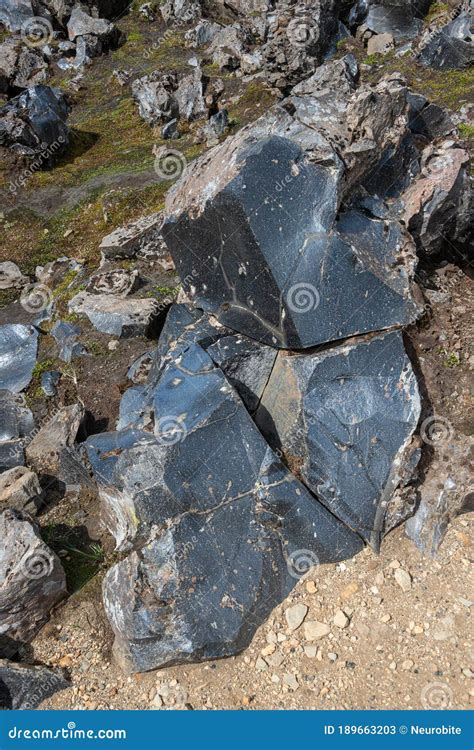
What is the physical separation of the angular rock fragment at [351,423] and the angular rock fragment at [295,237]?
0.76 feet

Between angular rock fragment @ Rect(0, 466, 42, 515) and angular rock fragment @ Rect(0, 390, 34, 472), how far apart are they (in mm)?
349

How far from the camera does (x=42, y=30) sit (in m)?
17.0

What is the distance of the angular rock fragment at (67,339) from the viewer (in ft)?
22.1

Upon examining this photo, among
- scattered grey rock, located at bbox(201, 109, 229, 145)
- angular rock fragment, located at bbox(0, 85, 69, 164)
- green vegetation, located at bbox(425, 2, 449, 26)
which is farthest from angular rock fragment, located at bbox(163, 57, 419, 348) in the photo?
green vegetation, located at bbox(425, 2, 449, 26)

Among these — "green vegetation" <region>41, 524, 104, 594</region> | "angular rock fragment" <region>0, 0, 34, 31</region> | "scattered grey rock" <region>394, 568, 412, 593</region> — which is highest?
"angular rock fragment" <region>0, 0, 34, 31</region>

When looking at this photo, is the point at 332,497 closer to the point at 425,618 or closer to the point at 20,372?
the point at 425,618

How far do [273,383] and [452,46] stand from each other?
9175mm

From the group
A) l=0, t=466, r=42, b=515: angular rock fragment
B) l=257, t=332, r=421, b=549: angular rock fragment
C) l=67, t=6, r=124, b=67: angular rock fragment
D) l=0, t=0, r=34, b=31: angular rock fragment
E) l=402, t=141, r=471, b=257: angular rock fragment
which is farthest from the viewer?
l=0, t=0, r=34, b=31: angular rock fragment

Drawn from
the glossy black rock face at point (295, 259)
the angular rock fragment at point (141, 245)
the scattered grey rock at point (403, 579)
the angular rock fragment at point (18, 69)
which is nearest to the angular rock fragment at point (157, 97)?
the angular rock fragment at point (18, 69)

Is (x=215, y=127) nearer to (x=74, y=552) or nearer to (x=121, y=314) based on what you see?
(x=121, y=314)

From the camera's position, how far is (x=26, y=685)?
155 inches

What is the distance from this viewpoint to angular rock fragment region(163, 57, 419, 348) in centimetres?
473

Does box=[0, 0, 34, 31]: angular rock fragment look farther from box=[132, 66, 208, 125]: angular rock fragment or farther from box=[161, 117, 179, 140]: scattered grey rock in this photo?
box=[161, 117, 179, 140]: scattered grey rock

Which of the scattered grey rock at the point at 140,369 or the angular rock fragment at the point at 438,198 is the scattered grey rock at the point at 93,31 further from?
the angular rock fragment at the point at 438,198
